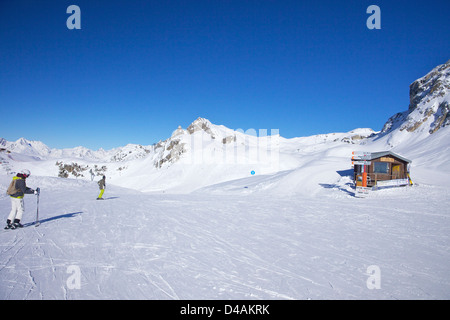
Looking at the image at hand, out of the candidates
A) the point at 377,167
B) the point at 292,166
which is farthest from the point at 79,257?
the point at 292,166

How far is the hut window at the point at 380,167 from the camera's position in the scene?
23328mm

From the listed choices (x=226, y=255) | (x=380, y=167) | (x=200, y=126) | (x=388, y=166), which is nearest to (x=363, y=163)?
(x=380, y=167)

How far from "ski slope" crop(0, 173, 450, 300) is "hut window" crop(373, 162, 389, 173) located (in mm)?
12529

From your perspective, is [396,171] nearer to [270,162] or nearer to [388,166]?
[388,166]

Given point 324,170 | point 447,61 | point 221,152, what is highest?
point 447,61

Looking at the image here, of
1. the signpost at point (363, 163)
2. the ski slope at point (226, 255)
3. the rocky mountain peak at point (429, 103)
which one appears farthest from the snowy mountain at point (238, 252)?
the rocky mountain peak at point (429, 103)

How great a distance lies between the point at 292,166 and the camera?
4456cm

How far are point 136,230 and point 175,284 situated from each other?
457 cm

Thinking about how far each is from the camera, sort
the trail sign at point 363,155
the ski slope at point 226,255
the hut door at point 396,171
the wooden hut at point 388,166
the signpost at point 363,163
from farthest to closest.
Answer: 1. the hut door at point 396,171
2. the wooden hut at point 388,166
3. the trail sign at point 363,155
4. the signpost at point 363,163
5. the ski slope at point 226,255

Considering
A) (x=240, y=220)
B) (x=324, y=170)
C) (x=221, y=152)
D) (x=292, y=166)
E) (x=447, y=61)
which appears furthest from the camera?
(x=447, y=61)

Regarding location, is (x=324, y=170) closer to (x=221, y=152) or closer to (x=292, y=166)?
(x=292, y=166)

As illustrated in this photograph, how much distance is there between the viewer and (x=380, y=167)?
23.4 meters

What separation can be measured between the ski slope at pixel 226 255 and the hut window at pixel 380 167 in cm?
1253

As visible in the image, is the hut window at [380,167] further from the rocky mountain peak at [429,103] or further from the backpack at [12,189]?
the rocky mountain peak at [429,103]
